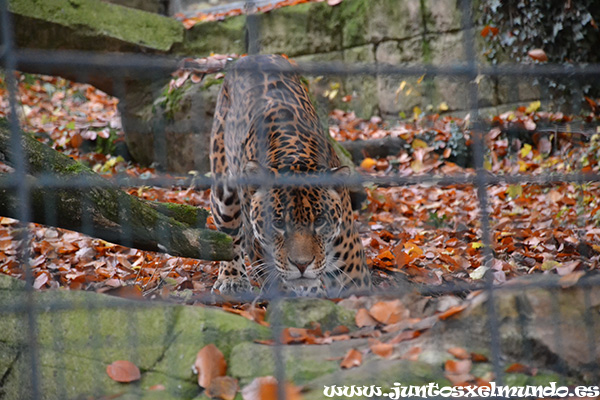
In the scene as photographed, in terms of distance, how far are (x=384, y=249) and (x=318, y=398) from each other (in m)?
2.95

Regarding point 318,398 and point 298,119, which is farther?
point 298,119

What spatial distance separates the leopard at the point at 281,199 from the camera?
342 centimetres

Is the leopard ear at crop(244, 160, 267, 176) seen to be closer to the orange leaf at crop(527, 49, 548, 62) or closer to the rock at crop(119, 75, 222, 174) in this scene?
the rock at crop(119, 75, 222, 174)

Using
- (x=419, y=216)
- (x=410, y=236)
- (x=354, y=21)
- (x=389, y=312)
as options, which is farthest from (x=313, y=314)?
(x=354, y=21)

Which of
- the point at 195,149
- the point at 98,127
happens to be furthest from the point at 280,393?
the point at 98,127

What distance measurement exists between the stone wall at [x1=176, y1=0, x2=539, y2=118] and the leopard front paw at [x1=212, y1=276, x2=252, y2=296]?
447 centimetres

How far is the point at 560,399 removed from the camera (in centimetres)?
205

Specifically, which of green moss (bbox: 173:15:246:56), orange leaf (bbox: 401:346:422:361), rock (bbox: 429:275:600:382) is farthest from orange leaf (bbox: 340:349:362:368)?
green moss (bbox: 173:15:246:56)

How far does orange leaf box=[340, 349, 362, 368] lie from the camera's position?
2.19m

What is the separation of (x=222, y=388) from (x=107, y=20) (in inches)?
257

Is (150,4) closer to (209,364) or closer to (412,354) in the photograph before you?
(209,364)

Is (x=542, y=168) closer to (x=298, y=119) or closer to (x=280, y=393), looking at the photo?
(x=298, y=119)

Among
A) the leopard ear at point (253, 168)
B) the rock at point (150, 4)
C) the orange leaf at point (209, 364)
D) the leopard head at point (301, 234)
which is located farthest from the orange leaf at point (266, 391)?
the rock at point (150, 4)

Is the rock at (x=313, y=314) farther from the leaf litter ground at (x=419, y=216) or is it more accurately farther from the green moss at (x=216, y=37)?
the green moss at (x=216, y=37)
